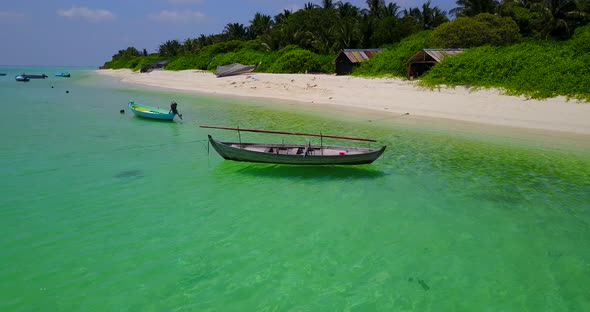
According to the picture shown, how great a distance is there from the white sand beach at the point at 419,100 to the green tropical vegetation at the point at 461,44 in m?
1.27

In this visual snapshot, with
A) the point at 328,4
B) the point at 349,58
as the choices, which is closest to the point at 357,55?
the point at 349,58

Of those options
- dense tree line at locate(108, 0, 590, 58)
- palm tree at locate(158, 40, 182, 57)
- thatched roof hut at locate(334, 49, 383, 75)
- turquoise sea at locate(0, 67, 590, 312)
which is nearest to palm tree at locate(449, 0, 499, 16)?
dense tree line at locate(108, 0, 590, 58)

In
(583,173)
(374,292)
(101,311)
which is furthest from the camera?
(583,173)

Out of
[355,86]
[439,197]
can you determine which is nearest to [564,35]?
[355,86]

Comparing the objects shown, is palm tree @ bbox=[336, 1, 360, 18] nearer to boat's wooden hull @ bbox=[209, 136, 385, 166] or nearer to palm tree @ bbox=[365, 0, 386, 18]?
palm tree @ bbox=[365, 0, 386, 18]

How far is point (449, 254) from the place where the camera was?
884 cm

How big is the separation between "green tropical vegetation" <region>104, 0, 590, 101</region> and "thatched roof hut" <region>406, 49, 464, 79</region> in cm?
112

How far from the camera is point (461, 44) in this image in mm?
44000

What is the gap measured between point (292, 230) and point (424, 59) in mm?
31762

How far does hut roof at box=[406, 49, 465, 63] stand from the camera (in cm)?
3497

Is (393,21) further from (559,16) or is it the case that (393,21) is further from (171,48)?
(171,48)

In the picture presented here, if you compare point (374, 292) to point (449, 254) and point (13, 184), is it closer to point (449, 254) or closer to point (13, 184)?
point (449, 254)

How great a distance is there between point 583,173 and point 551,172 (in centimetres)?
119

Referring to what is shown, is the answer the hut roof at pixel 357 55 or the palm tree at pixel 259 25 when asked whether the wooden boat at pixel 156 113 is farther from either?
the palm tree at pixel 259 25
